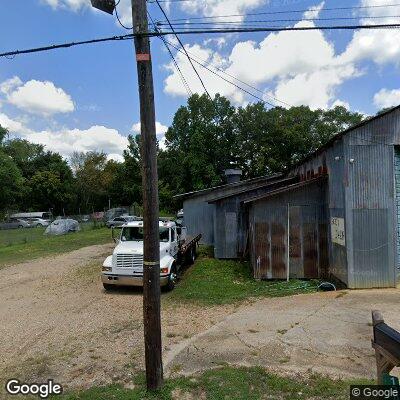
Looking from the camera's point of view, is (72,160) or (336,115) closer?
(336,115)

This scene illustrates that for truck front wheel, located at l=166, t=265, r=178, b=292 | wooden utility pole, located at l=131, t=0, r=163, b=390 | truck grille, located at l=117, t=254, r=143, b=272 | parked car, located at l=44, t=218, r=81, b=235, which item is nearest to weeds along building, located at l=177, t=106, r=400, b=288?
truck front wheel, located at l=166, t=265, r=178, b=292

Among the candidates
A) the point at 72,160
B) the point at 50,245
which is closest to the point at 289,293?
the point at 50,245

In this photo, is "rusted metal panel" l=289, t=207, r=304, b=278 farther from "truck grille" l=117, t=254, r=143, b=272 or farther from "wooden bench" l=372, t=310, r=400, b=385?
"wooden bench" l=372, t=310, r=400, b=385

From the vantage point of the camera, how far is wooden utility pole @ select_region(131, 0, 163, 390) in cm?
530

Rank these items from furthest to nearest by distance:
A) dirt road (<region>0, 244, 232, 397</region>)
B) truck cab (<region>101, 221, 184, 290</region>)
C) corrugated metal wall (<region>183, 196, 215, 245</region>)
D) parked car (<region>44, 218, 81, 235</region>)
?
parked car (<region>44, 218, 81, 235</region>), corrugated metal wall (<region>183, 196, 215, 245</region>), truck cab (<region>101, 221, 184, 290</region>), dirt road (<region>0, 244, 232, 397</region>)

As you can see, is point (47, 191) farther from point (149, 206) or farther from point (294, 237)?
point (149, 206)

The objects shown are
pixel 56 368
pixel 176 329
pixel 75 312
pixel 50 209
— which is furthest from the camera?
pixel 50 209

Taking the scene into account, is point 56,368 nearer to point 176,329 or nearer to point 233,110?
point 176,329

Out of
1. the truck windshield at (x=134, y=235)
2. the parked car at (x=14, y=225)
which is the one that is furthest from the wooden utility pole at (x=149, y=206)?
the parked car at (x=14, y=225)

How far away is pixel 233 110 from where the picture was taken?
4600cm

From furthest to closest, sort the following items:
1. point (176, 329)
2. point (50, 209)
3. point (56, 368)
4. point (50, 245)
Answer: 1. point (50, 209)
2. point (50, 245)
3. point (176, 329)
4. point (56, 368)

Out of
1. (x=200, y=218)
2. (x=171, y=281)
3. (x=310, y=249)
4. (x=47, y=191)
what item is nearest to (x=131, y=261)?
(x=171, y=281)

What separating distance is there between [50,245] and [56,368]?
2036 cm

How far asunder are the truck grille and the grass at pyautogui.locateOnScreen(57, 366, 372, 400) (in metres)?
5.68
